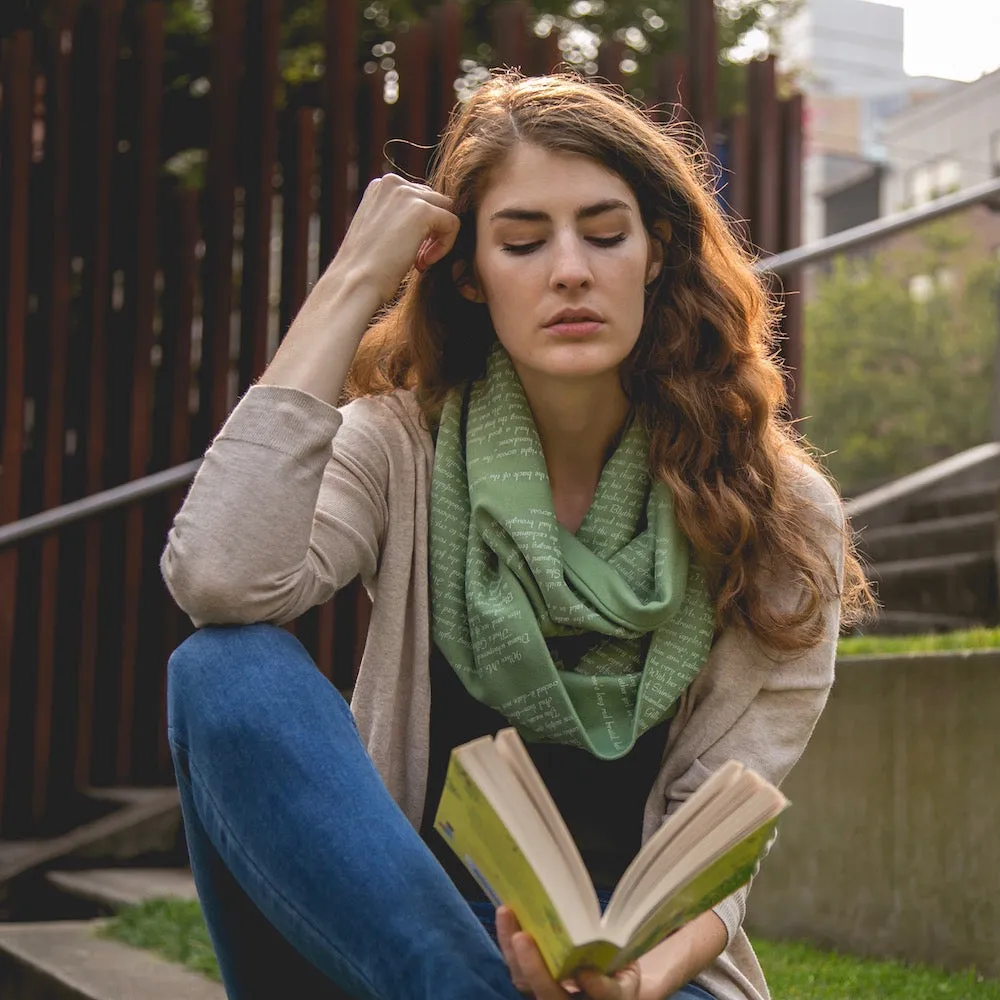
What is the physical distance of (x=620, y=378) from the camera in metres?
2.50

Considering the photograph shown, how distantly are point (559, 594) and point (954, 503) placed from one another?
4.26 metres

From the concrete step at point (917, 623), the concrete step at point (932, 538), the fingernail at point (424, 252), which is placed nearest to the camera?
the fingernail at point (424, 252)

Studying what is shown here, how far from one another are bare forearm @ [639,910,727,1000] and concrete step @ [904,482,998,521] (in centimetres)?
415

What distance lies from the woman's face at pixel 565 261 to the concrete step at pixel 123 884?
2.36m

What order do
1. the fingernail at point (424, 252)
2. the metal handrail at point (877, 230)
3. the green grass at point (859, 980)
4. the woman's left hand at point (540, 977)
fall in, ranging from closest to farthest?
the woman's left hand at point (540, 977) → the fingernail at point (424, 252) → the green grass at point (859, 980) → the metal handrail at point (877, 230)

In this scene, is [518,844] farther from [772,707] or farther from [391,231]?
[391,231]

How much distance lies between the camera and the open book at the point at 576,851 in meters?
1.55

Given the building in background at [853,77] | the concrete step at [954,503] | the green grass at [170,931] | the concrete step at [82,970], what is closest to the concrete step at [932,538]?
the concrete step at [954,503]

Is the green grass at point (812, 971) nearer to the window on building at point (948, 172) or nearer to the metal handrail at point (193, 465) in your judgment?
the metal handrail at point (193, 465)

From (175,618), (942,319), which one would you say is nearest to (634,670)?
(175,618)

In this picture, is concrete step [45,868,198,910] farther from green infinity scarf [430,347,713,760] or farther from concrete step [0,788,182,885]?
green infinity scarf [430,347,713,760]

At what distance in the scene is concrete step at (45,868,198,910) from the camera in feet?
14.1

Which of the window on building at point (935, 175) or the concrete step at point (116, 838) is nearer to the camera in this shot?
the concrete step at point (116, 838)

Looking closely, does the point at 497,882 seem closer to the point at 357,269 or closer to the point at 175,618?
the point at 357,269
